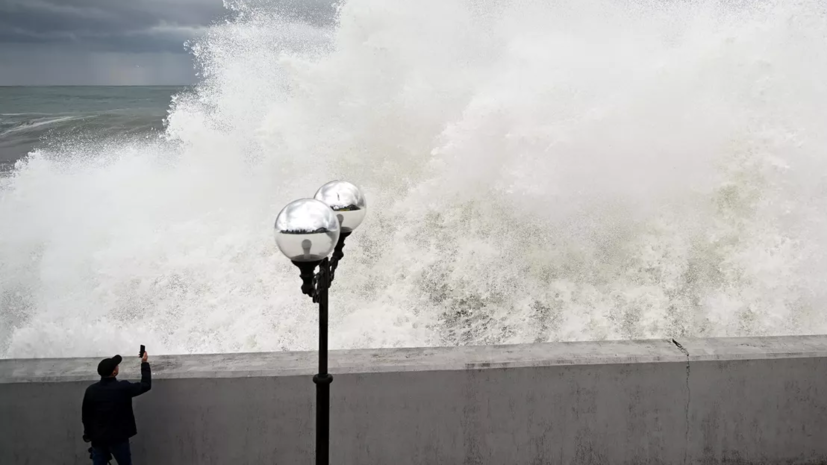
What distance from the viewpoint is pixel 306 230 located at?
221cm

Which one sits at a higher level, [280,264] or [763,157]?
[763,157]

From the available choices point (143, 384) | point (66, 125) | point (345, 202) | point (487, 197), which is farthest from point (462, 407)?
point (66, 125)

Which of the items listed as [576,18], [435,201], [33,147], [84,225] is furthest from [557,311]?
[33,147]

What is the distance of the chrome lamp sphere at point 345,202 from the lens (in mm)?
2820

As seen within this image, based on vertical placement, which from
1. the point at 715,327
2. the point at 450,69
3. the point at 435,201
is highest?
the point at 450,69

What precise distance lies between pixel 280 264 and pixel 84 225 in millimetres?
4066

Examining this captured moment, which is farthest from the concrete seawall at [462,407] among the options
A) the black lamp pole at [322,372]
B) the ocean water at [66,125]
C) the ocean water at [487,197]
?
the ocean water at [66,125]

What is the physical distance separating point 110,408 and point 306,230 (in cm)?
157

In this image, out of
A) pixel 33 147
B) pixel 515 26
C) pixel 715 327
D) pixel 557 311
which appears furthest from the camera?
pixel 33 147

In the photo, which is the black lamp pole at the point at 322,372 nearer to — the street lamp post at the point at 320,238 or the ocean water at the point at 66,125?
the street lamp post at the point at 320,238

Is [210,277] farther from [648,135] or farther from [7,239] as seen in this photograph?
[648,135]

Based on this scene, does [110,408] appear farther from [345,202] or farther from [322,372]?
[345,202]

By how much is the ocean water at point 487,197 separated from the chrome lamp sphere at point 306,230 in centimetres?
386

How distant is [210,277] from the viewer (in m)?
7.35
